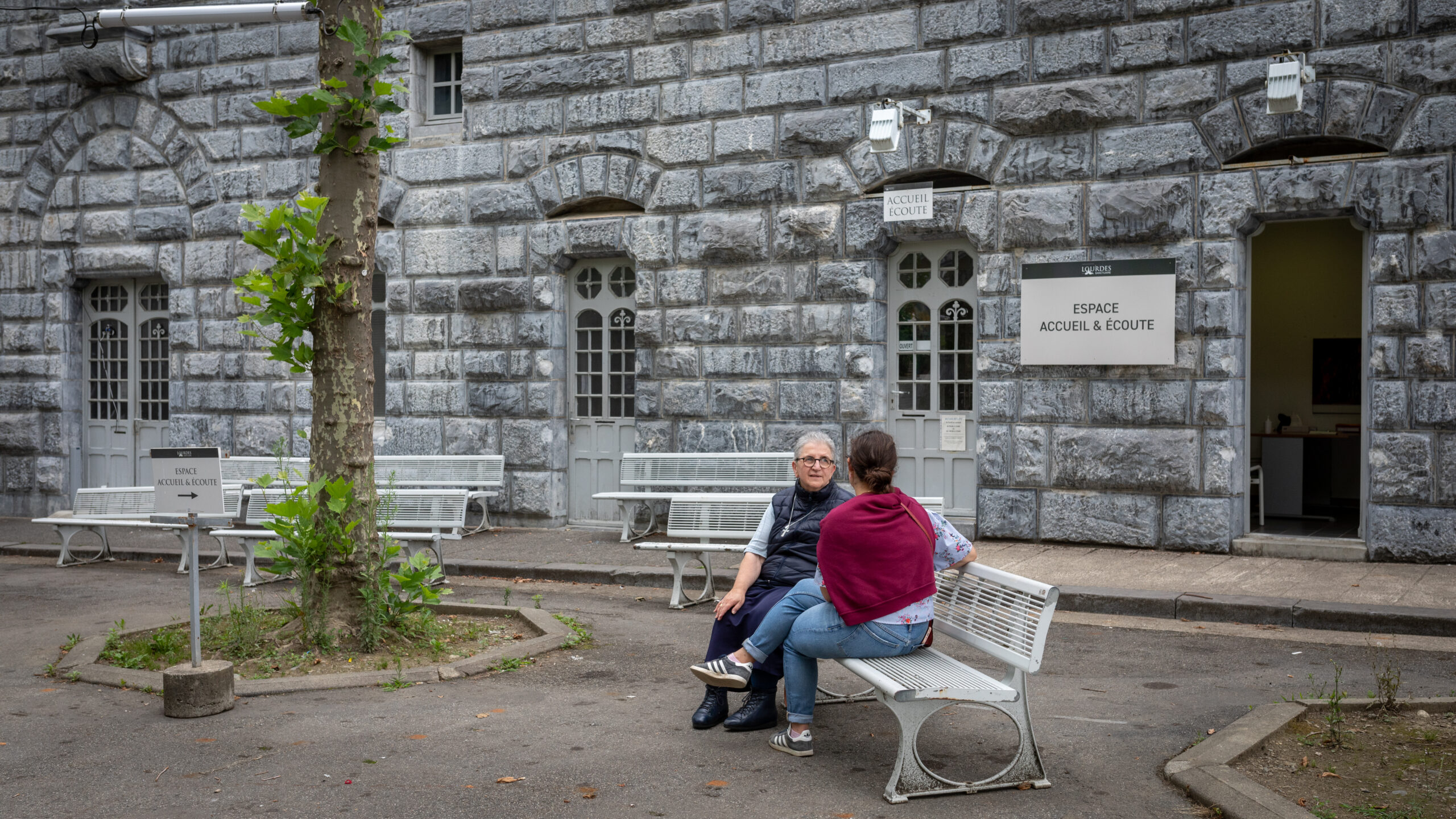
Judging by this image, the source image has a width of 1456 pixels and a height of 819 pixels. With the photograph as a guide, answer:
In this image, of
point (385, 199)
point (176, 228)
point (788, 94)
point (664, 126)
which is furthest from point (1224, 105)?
point (176, 228)

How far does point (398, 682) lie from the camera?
6.62 m

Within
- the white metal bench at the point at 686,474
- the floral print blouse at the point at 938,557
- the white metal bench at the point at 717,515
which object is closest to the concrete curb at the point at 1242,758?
the floral print blouse at the point at 938,557

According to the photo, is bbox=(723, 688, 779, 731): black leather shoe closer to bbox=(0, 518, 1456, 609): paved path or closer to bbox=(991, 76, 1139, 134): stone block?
bbox=(0, 518, 1456, 609): paved path

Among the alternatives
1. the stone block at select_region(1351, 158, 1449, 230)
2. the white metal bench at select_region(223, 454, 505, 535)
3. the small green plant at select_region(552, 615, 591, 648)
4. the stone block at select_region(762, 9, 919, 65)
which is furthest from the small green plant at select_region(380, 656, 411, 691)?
the stone block at select_region(1351, 158, 1449, 230)

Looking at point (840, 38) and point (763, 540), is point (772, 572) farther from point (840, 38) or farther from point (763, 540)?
point (840, 38)

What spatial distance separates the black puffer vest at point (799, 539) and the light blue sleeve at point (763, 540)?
0.03 m

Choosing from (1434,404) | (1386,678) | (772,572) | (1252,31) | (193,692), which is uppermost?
(1252,31)

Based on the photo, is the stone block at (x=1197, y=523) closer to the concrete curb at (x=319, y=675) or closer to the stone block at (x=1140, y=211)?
the stone block at (x=1140, y=211)

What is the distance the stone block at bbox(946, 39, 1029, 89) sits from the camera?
36.7 ft

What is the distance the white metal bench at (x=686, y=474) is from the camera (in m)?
12.2

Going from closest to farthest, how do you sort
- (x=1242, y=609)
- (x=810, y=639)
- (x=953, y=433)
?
(x=810, y=639) → (x=1242, y=609) → (x=953, y=433)

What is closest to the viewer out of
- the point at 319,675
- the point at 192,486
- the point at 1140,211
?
the point at 192,486

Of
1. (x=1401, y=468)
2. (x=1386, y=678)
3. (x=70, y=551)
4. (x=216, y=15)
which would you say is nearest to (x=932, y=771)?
(x=1386, y=678)

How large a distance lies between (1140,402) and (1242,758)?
615cm
